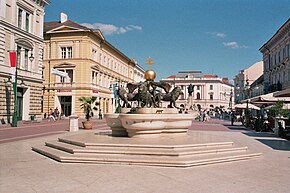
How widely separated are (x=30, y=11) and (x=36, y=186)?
1134 inches

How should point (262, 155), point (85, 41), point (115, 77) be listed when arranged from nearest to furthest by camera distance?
1. point (262, 155)
2. point (85, 41)
3. point (115, 77)

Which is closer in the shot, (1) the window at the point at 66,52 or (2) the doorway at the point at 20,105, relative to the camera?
(2) the doorway at the point at 20,105

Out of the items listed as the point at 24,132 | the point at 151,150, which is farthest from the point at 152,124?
the point at 24,132

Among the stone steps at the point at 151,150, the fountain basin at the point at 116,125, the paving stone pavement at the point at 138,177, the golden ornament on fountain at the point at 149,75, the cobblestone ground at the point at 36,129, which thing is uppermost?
the golden ornament on fountain at the point at 149,75

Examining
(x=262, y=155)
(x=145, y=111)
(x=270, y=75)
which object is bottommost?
(x=262, y=155)

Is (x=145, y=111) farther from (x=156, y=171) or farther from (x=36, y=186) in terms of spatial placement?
(x=36, y=186)

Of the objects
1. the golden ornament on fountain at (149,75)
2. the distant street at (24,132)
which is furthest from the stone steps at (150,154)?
the distant street at (24,132)

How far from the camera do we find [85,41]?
44250 mm

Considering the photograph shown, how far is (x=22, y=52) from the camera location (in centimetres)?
2939

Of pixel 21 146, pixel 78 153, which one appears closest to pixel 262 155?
pixel 78 153

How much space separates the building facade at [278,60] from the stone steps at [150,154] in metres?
29.5

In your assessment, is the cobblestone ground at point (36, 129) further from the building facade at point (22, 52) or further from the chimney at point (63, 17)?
the chimney at point (63, 17)

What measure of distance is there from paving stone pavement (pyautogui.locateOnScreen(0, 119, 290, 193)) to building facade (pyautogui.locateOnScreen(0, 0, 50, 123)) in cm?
1845

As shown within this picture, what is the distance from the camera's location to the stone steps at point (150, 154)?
27.6 ft
